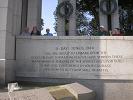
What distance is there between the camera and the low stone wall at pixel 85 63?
15477 mm

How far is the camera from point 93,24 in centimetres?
3984

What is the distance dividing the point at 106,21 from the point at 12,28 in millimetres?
10768

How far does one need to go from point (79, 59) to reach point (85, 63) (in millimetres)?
348

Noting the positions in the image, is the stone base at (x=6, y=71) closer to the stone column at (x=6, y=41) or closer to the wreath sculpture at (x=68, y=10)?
the stone column at (x=6, y=41)

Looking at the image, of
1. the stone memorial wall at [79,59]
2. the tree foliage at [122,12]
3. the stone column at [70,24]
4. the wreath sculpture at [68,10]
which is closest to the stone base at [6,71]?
the stone memorial wall at [79,59]

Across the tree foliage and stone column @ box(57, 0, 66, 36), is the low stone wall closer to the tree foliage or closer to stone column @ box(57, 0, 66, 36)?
stone column @ box(57, 0, 66, 36)

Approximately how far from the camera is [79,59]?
51.3 feet

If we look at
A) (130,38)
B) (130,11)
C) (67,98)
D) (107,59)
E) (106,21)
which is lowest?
(67,98)

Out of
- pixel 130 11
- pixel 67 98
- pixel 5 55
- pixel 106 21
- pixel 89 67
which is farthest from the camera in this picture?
pixel 130 11

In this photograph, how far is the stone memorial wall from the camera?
1552cm

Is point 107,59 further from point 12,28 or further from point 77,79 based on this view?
point 12,28

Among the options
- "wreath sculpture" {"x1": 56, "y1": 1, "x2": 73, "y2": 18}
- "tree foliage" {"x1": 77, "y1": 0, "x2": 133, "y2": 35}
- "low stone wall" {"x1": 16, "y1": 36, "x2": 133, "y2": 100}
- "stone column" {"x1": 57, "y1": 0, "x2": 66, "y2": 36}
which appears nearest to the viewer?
"low stone wall" {"x1": 16, "y1": 36, "x2": 133, "y2": 100}

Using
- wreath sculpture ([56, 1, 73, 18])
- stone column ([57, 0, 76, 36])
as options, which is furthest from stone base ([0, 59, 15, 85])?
stone column ([57, 0, 76, 36])

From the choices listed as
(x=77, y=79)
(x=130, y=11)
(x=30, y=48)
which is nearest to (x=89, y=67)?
(x=77, y=79)
